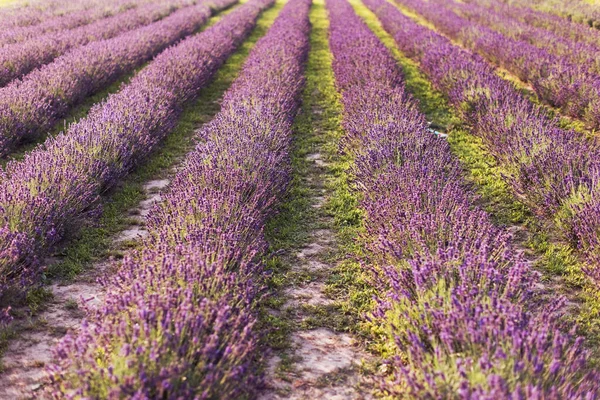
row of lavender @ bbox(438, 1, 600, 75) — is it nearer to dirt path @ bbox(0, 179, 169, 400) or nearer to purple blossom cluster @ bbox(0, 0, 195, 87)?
dirt path @ bbox(0, 179, 169, 400)

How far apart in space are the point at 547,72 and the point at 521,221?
178 inches

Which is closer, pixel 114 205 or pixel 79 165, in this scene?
pixel 79 165

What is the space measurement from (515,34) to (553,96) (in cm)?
507

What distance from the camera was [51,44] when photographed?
9289 mm

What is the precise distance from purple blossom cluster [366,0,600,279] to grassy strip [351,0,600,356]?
10 centimetres

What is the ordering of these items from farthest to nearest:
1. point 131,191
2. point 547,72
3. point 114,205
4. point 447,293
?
point 547,72 < point 131,191 < point 114,205 < point 447,293

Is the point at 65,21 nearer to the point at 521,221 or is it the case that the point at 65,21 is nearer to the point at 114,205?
the point at 114,205

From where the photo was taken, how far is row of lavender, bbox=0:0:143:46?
10.1 m

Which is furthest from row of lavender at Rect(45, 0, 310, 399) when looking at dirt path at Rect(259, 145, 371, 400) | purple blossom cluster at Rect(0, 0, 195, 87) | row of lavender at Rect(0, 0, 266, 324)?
purple blossom cluster at Rect(0, 0, 195, 87)

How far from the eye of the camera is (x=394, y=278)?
9.32 ft

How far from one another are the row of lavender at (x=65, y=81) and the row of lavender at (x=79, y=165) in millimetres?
508

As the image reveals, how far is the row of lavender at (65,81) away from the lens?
221 inches

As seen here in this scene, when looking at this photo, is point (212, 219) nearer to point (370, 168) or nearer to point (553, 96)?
point (370, 168)

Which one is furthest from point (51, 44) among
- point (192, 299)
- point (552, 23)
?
point (552, 23)
